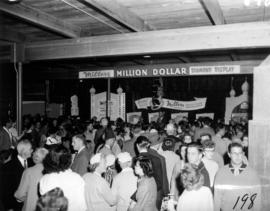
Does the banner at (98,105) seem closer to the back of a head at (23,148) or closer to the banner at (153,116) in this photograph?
the banner at (153,116)

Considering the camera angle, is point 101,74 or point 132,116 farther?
point 132,116

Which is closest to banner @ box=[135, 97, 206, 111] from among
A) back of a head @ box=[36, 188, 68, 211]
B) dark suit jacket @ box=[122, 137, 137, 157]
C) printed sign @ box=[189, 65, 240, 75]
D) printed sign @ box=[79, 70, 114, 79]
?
printed sign @ box=[189, 65, 240, 75]

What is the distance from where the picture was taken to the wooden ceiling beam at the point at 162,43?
5227 millimetres

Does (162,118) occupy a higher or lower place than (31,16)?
lower

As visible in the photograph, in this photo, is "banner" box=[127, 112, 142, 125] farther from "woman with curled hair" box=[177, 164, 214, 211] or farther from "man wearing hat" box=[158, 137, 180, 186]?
"woman with curled hair" box=[177, 164, 214, 211]

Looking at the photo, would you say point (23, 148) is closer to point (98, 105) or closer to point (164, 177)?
point (164, 177)

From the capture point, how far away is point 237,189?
13.2 ft

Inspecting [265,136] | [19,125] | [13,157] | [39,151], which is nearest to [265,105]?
[265,136]

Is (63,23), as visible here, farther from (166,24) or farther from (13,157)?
(13,157)

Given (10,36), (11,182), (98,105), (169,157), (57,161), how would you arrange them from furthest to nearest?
(98,105) < (10,36) < (169,157) < (11,182) < (57,161)

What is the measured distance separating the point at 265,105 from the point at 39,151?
11.4 ft

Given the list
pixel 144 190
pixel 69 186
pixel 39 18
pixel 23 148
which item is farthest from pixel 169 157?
pixel 39 18

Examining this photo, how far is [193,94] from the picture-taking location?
14.0m

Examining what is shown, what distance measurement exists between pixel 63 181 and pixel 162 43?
3295 millimetres
